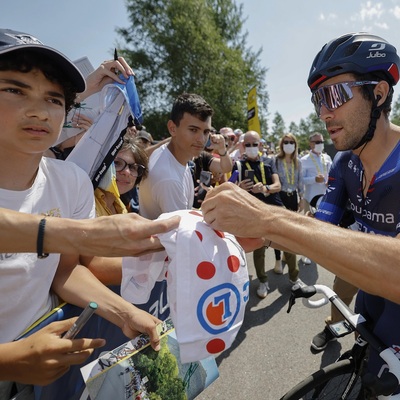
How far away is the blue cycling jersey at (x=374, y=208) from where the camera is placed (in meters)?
1.65

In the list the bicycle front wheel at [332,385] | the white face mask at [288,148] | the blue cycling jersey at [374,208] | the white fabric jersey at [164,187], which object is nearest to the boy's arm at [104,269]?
the white fabric jersey at [164,187]

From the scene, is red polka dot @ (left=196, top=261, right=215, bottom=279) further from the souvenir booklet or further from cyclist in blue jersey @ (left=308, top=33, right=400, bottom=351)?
cyclist in blue jersey @ (left=308, top=33, right=400, bottom=351)

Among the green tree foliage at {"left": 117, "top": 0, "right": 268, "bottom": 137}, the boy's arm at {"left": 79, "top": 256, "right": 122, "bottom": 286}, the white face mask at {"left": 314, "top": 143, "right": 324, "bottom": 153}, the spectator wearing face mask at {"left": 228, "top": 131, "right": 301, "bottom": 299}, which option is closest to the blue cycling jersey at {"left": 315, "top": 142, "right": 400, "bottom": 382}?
the boy's arm at {"left": 79, "top": 256, "right": 122, "bottom": 286}

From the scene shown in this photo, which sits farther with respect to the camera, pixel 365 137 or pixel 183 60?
pixel 183 60

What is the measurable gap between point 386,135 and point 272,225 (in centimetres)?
117

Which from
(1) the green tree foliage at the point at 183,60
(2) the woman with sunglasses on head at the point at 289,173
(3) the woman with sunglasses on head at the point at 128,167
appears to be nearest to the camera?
(3) the woman with sunglasses on head at the point at 128,167

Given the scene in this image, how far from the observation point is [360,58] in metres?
1.82

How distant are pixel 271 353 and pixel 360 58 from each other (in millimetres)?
2843

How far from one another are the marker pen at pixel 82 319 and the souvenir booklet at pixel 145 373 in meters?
0.20

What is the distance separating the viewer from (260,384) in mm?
2662

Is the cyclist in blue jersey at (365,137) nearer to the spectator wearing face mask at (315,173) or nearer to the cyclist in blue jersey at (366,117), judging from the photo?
the cyclist in blue jersey at (366,117)

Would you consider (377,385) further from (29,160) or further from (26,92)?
(26,92)

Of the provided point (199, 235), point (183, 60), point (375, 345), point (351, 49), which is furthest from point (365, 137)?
point (183, 60)

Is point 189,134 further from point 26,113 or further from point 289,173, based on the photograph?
point 289,173
